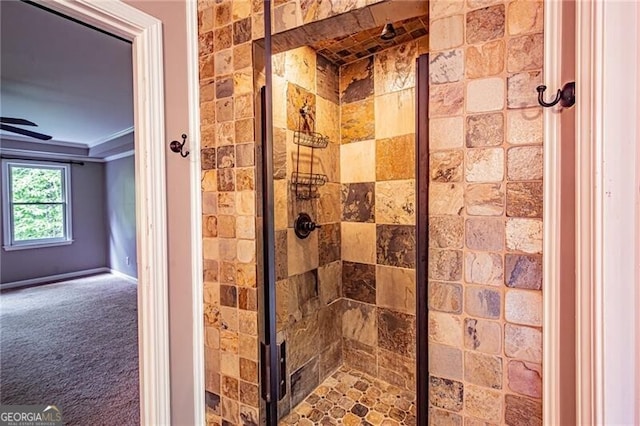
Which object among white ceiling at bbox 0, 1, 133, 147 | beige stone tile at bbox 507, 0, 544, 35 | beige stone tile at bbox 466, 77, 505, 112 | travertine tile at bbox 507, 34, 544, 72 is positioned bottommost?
beige stone tile at bbox 466, 77, 505, 112

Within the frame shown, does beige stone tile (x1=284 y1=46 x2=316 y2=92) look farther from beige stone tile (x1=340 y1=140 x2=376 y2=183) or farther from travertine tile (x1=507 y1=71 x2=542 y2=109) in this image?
travertine tile (x1=507 y1=71 x2=542 y2=109)

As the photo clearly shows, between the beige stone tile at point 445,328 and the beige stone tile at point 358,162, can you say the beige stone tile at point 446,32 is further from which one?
the beige stone tile at point 358,162

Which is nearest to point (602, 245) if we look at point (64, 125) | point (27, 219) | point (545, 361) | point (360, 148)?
point (545, 361)

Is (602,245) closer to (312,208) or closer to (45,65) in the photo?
(312,208)

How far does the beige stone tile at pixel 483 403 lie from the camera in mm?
771

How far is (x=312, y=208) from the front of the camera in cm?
188

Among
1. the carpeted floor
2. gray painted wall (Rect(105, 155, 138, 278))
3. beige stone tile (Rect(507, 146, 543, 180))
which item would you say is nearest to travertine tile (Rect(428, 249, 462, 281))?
beige stone tile (Rect(507, 146, 543, 180))

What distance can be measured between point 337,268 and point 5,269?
19.1 ft

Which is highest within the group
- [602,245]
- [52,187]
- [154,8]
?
[154,8]

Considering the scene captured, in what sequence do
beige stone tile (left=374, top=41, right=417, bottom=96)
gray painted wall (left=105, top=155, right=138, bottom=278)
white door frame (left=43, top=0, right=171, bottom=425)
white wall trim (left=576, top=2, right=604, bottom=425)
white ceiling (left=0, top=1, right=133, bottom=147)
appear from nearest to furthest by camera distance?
white wall trim (left=576, top=2, right=604, bottom=425)
white door frame (left=43, top=0, right=171, bottom=425)
white ceiling (left=0, top=1, right=133, bottom=147)
beige stone tile (left=374, top=41, right=417, bottom=96)
gray painted wall (left=105, top=155, right=138, bottom=278)

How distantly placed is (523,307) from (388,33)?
152 cm

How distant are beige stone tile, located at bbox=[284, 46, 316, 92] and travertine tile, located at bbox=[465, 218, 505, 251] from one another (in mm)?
1329

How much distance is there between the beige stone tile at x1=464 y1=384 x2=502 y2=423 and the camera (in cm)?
77

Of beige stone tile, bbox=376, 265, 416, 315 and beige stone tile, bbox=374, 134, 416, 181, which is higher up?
beige stone tile, bbox=374, 134, 416, 181
